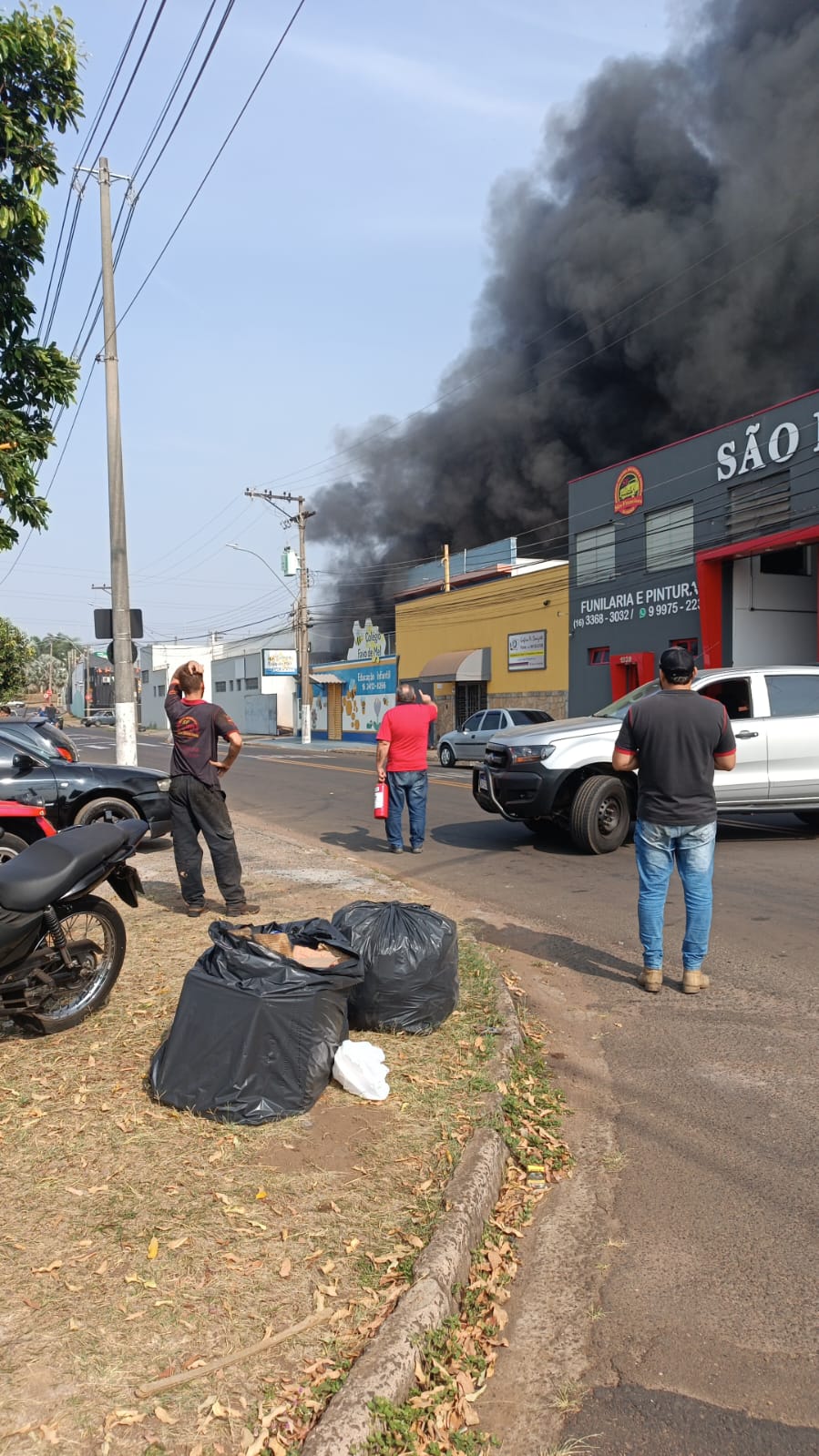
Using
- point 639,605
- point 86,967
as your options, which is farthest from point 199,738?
point 639,605

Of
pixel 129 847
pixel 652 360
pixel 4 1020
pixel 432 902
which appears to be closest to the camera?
pixel 4 1020

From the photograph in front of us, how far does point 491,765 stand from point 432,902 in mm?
2595

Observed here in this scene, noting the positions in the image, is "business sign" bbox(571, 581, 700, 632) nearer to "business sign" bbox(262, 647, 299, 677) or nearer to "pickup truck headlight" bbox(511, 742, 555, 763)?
"pickup truck headlight" bbox(511, 742, 555, 763)

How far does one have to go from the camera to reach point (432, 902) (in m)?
7.99

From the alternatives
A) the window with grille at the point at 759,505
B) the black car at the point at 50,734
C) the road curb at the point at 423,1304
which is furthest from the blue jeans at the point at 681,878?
the window with grille at the point at 759,505

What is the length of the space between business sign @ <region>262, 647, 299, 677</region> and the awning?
22.4m

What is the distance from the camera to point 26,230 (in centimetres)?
684

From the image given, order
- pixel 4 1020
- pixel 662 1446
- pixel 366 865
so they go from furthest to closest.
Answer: pixel 366 865 → pixel 4 1020 → pixel 662 1446

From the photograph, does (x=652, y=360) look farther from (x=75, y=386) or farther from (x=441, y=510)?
(x=75, y=386)

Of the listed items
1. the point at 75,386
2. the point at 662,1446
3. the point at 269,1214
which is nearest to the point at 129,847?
the point at 269,1214

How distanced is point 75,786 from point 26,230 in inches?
200

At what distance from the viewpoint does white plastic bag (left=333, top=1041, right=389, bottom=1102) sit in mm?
3846

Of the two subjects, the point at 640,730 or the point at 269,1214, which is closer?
the point at 269,1214

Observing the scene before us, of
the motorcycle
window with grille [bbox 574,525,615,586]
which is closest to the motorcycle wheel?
the motorcycle
